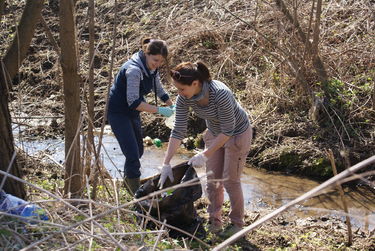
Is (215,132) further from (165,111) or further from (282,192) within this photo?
(282,192)

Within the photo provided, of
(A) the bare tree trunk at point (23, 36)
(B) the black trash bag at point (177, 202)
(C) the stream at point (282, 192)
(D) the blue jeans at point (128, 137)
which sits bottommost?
(C) the stream at point (282, 192)

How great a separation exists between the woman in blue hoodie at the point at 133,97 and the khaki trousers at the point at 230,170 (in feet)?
2.48

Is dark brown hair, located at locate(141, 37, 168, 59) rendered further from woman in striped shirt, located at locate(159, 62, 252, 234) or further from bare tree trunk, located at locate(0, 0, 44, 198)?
bare tree trunk, located at locate(0, 0, 44, 198)

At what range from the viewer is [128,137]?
5527mm

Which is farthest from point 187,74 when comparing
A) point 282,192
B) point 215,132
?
point 282,192

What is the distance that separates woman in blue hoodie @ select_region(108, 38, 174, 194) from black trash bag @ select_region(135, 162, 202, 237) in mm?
394

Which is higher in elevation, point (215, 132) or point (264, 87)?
point (264, 87)

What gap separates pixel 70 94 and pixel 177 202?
1.26 metres

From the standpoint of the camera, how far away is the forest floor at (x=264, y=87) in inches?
219

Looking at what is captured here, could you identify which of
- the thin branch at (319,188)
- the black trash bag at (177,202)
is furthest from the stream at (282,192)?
the thin branch at (319,188)

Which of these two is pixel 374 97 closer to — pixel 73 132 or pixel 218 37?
pixel 218 37

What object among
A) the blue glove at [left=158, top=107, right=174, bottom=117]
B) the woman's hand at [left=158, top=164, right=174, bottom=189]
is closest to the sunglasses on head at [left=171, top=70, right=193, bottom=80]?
the woman's hand at [left=158, top=164, right=174, bottom=189]

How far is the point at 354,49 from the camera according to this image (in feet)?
27.9

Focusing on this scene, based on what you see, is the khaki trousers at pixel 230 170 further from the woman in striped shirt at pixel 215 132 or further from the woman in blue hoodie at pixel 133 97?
the woman in blue hoodie at pixel 133 97
